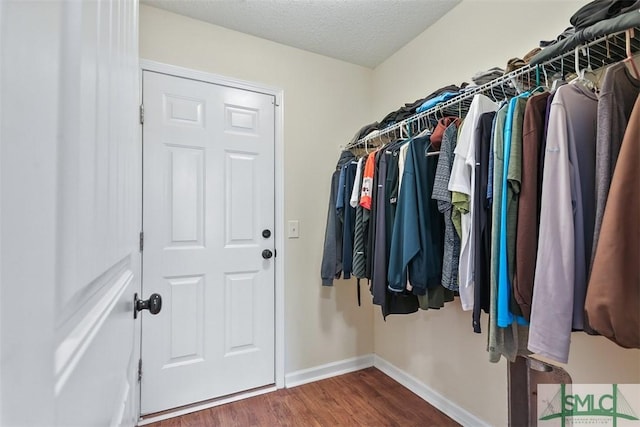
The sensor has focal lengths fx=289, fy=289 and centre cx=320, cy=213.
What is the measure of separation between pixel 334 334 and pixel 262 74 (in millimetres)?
2043

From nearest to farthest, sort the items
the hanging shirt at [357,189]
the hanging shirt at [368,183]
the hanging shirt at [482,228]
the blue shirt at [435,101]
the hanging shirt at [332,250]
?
the hanging shirt at [482,228] → the blue shirt at [435,101] → the hanging shirt at [368,183] → the hanging shirt at [357,189] → the hanging shirt at [332,250]

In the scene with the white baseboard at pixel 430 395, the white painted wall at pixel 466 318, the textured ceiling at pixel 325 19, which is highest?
the textured ceiling at pixel 325 19

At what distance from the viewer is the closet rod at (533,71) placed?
0.88 meters

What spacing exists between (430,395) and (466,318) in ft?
2.06

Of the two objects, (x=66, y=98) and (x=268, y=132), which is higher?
(x=268, y=132)

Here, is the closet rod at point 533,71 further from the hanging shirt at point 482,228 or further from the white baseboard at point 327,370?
the white baseboard at point 327,370

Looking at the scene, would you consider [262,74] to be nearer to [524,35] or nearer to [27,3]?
[524,35]

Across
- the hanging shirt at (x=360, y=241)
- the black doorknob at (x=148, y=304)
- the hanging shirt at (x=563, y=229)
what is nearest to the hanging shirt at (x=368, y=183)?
the hanging shirt at (x=360, y=241)

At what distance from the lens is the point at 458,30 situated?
1.76 meters

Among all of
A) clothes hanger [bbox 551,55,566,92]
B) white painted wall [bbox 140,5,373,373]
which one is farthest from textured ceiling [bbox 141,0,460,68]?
clothes hanger [bbox 551,55,566,92]

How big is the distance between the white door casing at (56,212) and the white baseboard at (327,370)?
6.24 ft

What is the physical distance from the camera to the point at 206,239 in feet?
6.24

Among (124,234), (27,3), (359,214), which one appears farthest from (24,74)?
(359,214)

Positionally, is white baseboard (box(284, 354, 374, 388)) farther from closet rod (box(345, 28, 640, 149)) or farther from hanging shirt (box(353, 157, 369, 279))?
closet rod (box(345, 28, 640, 149))
